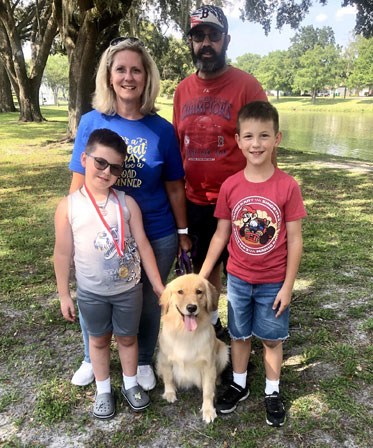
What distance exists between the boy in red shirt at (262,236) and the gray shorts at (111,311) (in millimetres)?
678

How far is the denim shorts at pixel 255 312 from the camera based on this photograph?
2.40 meters

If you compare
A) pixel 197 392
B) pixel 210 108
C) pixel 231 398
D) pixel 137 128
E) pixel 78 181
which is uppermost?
pixel 210 108

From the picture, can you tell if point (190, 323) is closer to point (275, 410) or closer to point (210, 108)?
point (275, 410)

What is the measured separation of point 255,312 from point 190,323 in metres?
0.47

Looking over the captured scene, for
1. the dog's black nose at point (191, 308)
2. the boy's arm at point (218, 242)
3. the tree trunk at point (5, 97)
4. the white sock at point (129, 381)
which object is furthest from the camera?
the tree trunk at point (5, 97)

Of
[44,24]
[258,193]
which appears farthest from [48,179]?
[44,24]

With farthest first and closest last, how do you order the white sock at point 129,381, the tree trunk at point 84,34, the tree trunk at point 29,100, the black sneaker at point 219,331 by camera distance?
1. the tree trunk at point 29,100
2. the tree trunk at point 84,34
3. the black sneaker at point 219,331
4. the white sock at point 129,381

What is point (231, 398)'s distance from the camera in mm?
2639

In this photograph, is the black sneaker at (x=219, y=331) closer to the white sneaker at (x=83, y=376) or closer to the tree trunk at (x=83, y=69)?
the white sneaker at (x=83, y=376)

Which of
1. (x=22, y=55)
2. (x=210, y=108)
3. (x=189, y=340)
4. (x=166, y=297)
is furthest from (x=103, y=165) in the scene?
(x=22, y=55)

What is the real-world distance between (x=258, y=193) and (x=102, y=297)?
1202mm

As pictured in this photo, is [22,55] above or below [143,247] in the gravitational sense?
above

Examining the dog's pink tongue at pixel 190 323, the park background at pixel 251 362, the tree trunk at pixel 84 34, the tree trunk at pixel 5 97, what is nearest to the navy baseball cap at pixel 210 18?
the park background at pixel 251 362

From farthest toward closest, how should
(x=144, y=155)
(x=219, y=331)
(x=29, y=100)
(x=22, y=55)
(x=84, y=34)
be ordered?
(x=29, y=100) → (x=22, y=55) → (x=84, y=34) → (x=219, y=331) → (x=144, y=155)
